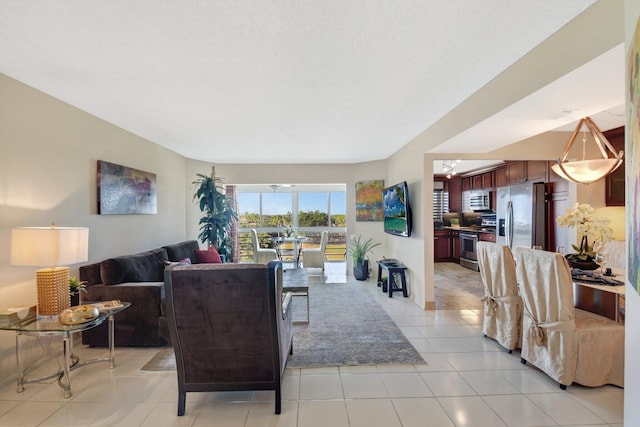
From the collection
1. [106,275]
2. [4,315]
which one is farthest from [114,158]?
[4,315]

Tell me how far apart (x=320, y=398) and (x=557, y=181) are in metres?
4.25

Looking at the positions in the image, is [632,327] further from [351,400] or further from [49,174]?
[49,174]

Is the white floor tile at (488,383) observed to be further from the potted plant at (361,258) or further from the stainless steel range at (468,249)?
the stainless steel range at (468,249)

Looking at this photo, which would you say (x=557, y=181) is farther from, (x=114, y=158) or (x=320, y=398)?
(x=114, y=158)

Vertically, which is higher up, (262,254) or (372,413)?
(262,254)

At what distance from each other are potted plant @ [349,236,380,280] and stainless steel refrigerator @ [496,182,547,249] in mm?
2308

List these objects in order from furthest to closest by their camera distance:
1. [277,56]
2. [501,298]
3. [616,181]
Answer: [616,181] < [501,298] < [277,56]

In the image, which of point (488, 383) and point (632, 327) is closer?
point (632, 327)

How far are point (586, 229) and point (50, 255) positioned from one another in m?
4.40

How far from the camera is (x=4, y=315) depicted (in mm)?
2137

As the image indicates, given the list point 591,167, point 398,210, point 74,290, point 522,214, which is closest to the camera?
point 591,167

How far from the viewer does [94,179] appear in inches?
130

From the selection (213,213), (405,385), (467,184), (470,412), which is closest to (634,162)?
(470,412)

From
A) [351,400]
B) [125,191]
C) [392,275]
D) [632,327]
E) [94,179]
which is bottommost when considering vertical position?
[351,400]
